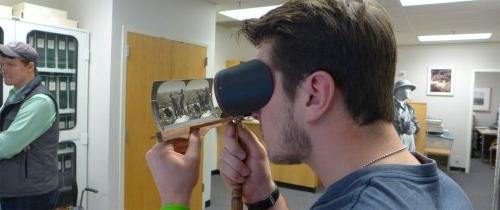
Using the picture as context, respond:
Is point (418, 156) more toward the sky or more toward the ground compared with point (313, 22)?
more toward the ground

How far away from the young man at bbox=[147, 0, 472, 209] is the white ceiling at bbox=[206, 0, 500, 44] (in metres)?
2.92

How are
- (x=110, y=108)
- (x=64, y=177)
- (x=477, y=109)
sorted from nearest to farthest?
(x=64, y=177) → (x=110, y=108) → (x=477, y=109)

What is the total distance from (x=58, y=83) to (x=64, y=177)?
70 centimetres

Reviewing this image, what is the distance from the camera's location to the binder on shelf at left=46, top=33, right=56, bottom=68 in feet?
8.89

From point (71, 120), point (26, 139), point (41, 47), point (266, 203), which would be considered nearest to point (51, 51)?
point (41, 47)

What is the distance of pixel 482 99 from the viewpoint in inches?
346

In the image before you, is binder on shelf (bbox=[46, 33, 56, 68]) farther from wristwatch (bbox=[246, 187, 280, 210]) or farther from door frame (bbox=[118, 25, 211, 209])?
wristwatch (bbox=[246, 187, 280, 210])

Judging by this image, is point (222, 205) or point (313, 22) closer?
point (313, 22)

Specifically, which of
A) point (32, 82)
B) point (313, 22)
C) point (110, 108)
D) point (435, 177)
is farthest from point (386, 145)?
point (110, 108)

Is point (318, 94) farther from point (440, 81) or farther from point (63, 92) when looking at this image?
point (440, 81)

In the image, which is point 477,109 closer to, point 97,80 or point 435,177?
point 97,80

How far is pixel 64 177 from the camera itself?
261 cm

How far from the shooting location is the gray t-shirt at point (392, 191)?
490mm

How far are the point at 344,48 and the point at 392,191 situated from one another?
0.72 ft
